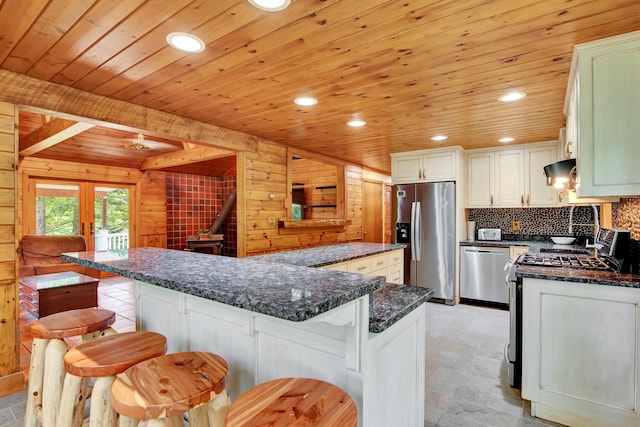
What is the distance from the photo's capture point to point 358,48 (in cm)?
193

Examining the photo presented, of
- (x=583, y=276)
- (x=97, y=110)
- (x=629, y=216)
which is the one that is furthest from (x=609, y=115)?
(x=97, y=110)

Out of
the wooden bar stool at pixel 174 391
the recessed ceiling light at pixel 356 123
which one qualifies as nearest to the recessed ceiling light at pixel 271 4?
the wooden bar stool at pixel 174 391

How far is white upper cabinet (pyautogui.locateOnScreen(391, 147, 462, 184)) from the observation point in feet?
15.4

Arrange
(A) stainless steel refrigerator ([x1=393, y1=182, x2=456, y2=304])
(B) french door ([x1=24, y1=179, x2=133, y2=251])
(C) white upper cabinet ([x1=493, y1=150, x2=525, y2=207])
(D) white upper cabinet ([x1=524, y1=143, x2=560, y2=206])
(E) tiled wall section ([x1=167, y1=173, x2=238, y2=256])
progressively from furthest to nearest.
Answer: (E) tiled wall section ([x1=167, y1=173, x2=238, y2=256]) < (B) french door ([x1=24, y1=179, x2=133, y2=251]) < (A) stainless steel refrigerator ([x1=393, y1=182, x2=456, y2=304]) < (C) white upper cabinet ([x1=493, y1=150, x2=525, y2=207]) < (D) white upper cabinet ([x1=524, y1=143, x2=560, y2=206])

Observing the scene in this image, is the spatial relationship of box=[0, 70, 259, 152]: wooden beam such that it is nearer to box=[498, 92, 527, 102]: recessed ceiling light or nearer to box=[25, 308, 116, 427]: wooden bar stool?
box=[25, 308, 116, 427]: wooden bar stool

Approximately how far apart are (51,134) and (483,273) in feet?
18.6

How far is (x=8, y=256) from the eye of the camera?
2266 mm

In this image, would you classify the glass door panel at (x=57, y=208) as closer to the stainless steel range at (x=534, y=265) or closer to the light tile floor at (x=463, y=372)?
the light tile floor at (x=463, y=372)

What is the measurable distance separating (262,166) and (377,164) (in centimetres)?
280

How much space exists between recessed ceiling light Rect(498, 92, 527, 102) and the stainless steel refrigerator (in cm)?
201

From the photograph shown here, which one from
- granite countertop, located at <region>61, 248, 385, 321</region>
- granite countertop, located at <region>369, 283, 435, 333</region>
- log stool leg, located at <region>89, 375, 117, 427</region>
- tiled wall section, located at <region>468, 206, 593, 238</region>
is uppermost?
tiled wall section, located at <region>468, 206, 593, 238</region>

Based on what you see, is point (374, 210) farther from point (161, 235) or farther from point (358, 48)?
point (358, 48)

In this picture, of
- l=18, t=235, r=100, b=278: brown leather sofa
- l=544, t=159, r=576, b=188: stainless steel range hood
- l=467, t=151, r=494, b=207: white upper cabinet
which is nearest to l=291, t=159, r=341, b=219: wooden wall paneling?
l=467, t=151, r=494, b=207: white upper cabinet

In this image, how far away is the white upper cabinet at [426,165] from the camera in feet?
15.4
